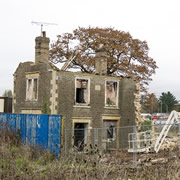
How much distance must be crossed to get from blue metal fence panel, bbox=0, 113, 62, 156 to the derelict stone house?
2.81 m

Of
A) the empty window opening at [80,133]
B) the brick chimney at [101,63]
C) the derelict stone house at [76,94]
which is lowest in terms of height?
the empty window opening at [80,133]

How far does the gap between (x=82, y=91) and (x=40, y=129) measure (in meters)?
6.25

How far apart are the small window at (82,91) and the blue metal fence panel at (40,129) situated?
Result: 4.78 metres

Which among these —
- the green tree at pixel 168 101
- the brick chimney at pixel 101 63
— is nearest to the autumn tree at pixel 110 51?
the brick chimney at pixel 101 63

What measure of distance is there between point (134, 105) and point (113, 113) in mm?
1811

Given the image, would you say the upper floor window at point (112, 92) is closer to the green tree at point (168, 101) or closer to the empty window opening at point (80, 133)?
the empty window opening at point (80, 133)

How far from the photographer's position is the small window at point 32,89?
23.3 m

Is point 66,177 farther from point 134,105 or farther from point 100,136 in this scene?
point 134,105

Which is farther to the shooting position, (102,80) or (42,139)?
(102,80)

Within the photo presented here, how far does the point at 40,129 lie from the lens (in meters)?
18.1

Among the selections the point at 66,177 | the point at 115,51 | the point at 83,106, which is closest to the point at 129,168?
the point at 66,177

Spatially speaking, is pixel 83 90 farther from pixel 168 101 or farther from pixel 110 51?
pixel 168 101

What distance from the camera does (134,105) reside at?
24.8 m

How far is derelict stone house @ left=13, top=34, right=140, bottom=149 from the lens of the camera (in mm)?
21766
